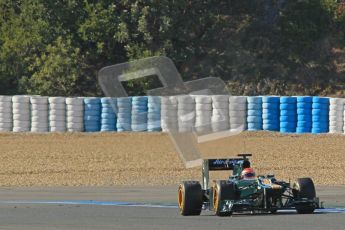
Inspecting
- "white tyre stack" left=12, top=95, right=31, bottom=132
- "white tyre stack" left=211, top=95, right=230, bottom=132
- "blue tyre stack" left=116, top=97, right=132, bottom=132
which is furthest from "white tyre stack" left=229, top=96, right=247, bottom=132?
"white tyre stack" left=12, top=95, right=31, bottom=132

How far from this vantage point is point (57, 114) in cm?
3105

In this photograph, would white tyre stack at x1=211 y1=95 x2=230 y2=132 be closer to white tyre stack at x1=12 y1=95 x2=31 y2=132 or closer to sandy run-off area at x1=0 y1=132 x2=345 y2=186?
sandy run-off area at x1=0 y1=132 x2=345 y2=186

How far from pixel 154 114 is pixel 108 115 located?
1.39 m

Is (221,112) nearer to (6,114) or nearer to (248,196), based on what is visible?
(6,114)

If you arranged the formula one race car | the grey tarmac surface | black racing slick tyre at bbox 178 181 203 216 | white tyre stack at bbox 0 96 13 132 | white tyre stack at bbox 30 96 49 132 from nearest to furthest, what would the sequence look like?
1. the grey tarmac surface
2. the formula one race car
3. black racing slick tyre at bbox 178 181 203 216
4. white tyre stack at bbox 30 96 49 132
5. white tyre stack at bbox 0 96 13 132

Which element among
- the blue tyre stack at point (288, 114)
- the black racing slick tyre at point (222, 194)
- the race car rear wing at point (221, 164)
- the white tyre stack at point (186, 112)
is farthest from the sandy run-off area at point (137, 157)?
the black racing slick tyre at point (222, 194)

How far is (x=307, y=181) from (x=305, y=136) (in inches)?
592

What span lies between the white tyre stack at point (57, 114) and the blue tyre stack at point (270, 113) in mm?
5836

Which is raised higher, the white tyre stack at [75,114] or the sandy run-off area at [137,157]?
the white tyre stack at [75,114]

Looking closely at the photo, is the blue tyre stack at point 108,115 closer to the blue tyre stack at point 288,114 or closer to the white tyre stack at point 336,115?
the blue tyre stack at point 288,114

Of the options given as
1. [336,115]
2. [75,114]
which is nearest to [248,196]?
[336,115]

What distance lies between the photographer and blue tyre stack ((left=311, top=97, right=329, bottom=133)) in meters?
29.6

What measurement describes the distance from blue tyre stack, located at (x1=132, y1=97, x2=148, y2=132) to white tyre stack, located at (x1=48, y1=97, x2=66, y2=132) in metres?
2.09

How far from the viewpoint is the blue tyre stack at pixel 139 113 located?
30547mm
